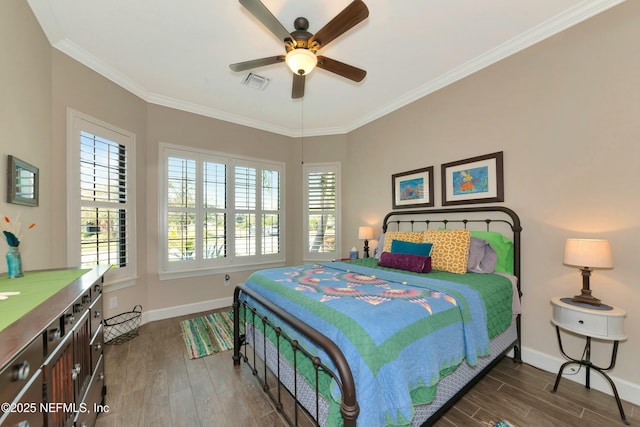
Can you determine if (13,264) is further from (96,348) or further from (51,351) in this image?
(51,351)

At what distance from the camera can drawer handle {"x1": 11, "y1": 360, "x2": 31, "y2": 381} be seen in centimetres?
75

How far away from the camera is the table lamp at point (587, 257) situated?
1838 millimetres

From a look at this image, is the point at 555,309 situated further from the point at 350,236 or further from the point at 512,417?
the point at 350,236

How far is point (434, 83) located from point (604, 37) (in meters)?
1.43

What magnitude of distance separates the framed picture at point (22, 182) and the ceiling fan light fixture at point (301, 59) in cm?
202

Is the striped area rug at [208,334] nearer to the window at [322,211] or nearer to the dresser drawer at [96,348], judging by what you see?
the dresser drawer at [96,348]

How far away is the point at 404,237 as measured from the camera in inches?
125

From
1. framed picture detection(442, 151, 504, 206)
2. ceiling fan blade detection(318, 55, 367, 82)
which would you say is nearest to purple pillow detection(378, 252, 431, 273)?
framed picture detection(442, 151, 504, 206)

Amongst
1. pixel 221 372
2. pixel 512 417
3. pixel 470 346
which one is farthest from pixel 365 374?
pixel 221 372

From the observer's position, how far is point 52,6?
212cm

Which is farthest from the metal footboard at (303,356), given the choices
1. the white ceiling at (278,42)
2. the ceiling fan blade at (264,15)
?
the white ceiling at (278,42)

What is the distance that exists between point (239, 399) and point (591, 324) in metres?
2.58

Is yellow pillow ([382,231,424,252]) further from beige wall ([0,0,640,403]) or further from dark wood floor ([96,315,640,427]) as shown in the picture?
dark wood floor ([96,315,640,427])

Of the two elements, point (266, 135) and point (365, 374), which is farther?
point (266, 135)
